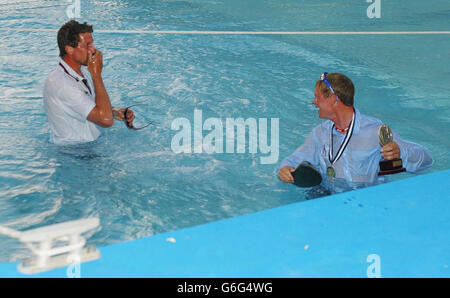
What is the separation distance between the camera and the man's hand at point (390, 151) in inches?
125

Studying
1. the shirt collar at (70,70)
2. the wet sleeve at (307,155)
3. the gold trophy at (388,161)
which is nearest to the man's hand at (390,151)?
the gold trophy at (388,161)

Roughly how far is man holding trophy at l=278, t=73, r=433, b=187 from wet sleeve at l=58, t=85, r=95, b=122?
1668 mm

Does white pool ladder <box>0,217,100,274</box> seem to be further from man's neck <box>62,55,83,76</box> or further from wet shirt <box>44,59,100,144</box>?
man's neck <box>62,55,83,76</box>

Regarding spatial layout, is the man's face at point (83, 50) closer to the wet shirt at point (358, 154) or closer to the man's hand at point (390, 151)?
the wet shirt at point (358, 154)

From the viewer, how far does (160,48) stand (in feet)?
28.7

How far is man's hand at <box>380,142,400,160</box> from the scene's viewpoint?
318 cm

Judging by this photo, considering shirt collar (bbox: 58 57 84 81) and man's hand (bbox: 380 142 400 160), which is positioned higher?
shirt collar (bbox: 58 57 84 81)

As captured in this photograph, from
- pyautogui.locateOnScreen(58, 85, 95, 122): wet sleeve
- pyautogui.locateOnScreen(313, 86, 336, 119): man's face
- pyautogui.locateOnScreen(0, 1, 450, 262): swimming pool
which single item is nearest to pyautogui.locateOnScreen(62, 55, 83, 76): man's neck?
pyautogui.locateOnScreen(58, 85, 95, 122): wet sleeve

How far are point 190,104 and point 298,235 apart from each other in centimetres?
408

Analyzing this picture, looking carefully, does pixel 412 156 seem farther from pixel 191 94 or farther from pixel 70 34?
pixel 191 94

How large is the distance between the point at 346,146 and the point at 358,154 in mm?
93

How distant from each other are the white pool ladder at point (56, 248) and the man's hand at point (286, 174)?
151 cm

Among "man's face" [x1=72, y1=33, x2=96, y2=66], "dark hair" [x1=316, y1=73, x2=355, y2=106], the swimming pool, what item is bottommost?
the swimming pool
